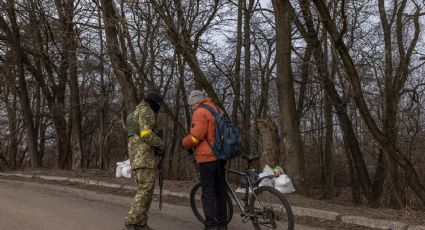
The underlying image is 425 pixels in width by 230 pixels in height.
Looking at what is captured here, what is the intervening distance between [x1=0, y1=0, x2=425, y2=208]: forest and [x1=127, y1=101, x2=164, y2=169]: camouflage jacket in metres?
4.55

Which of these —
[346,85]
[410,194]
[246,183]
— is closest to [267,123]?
[346,85]

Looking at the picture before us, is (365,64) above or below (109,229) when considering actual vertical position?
above

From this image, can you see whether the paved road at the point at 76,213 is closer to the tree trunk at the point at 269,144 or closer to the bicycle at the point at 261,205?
the bicycle at the point at 261,205

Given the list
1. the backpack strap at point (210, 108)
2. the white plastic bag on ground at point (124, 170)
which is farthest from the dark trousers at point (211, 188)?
the white plastic bag on ground at point (124, 170)

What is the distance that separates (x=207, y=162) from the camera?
612cm

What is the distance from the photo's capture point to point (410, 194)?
2158 centimetres

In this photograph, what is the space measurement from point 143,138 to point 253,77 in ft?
72.7

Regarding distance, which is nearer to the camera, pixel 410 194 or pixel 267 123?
pixel 267 123

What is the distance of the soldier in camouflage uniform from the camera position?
248 inches

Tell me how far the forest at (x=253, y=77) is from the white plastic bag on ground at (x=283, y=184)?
78 cm

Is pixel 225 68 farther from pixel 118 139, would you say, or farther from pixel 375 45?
pixel 118 139

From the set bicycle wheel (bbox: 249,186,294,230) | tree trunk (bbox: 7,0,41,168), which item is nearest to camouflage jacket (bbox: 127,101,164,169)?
bicycle wheel (bbox: 249,186,294,230)

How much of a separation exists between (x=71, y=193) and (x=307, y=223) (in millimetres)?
6173

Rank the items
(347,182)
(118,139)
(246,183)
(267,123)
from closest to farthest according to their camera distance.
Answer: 1. (246,183)
2. (267,123)
3. (347,182)
4. (118,139)
